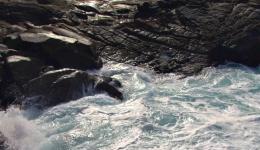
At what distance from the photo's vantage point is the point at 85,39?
565 inches

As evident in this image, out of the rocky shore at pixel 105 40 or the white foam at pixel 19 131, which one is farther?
the rocky shore at pixel 105 40

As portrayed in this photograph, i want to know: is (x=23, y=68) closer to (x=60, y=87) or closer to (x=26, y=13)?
(x=60, y=87)

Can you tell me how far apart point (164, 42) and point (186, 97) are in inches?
110

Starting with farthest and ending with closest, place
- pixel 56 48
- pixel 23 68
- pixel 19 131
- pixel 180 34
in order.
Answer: pixel 180 34
pixel 56 48
pixel 23 68
pixel 19 131

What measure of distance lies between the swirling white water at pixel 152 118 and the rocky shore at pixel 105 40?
1.54 feet

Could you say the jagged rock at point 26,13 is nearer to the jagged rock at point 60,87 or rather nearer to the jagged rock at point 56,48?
the jagged rock at point 56,48

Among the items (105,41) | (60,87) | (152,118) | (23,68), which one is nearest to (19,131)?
(60,87)

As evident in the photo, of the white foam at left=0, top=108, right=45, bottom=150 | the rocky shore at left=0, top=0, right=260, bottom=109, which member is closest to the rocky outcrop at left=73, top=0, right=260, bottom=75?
the rocky shore at left=0, top=0, right=260, bottom=109

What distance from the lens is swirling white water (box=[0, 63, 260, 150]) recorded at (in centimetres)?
1060

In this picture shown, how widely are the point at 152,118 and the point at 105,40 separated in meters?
4.16

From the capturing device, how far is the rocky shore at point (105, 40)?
40.1 ft

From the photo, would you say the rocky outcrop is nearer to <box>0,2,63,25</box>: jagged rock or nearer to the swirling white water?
the swirling white water

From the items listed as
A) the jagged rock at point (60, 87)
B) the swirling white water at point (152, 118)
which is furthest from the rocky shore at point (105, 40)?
the swirling white water at point (152, 118)

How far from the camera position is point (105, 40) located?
594 inches
